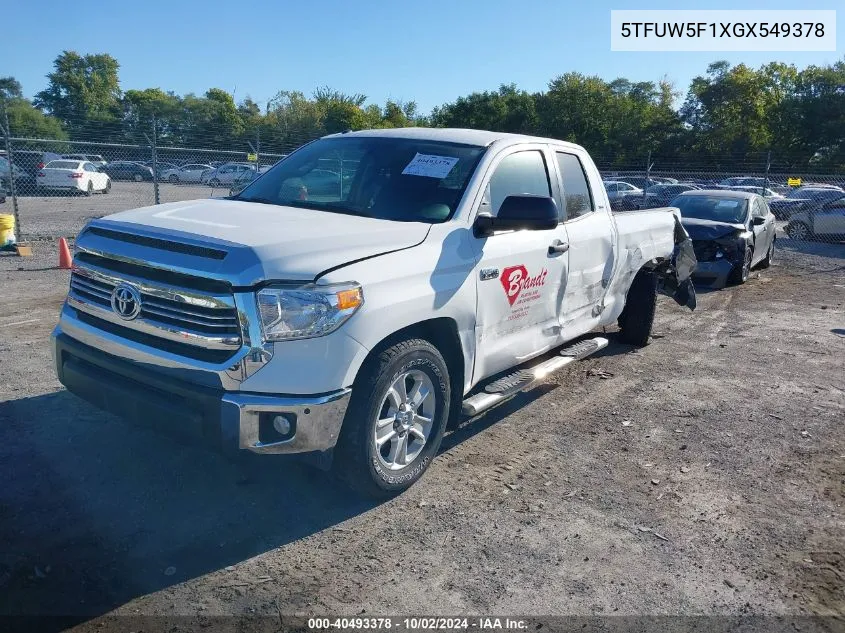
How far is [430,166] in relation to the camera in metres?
4.48

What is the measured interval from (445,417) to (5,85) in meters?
79.3

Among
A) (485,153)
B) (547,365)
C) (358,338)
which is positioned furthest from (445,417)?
(485,153)

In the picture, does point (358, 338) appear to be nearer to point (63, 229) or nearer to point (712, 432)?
point (712, 432)

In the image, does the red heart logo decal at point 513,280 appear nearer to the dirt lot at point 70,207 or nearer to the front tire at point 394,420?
the front tire at point 394,420

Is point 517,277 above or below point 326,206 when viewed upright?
below

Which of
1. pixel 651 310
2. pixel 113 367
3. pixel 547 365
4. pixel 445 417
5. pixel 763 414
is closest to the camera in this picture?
pixel 113 367

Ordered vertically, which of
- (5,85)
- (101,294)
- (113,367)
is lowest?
(113,367)

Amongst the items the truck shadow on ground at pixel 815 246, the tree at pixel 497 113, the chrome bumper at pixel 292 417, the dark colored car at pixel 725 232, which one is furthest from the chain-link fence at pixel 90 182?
the tree at pixel 497 113

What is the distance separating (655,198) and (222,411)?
71.3 ft

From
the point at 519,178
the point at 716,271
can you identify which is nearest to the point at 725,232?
the point at 716,271

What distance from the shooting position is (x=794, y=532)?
377 centimetres

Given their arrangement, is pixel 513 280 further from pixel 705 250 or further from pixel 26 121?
pixel 26 121

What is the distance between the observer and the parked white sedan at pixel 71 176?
84.9 ft

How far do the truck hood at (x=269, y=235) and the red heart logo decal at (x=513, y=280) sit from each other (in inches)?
26.9
